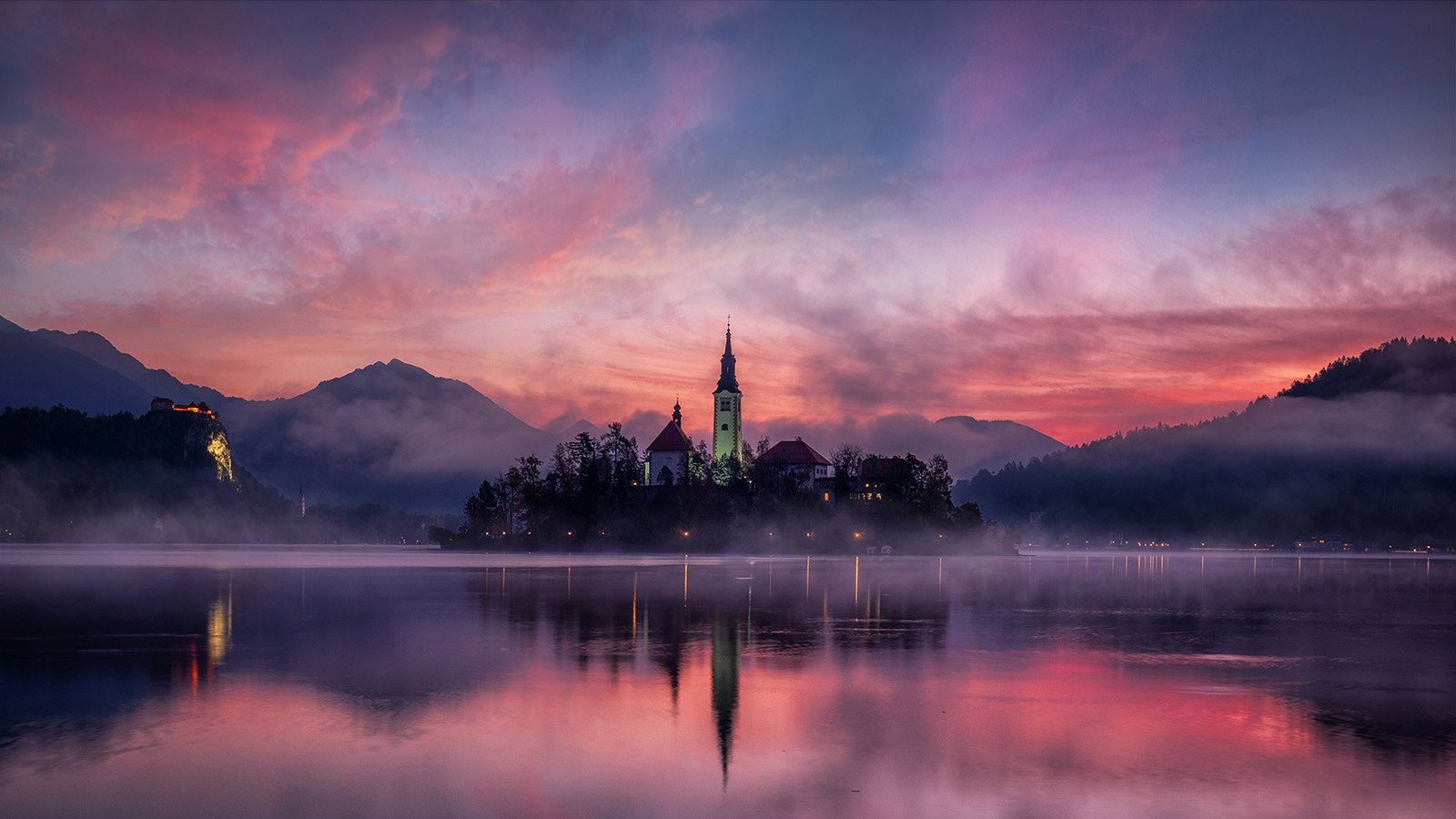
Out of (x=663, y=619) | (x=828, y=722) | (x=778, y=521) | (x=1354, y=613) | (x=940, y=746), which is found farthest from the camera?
(x=778, y=521)

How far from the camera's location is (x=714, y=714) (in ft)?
67.5

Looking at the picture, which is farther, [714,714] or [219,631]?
[219,631]

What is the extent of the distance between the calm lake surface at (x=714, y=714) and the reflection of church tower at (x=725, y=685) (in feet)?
0.31

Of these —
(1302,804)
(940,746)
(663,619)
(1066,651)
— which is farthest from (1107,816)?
(663,619)

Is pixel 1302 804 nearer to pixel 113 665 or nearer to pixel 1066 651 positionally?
pixel 1066 651

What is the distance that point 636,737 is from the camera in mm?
18234

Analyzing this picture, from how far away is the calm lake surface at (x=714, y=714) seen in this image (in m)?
14.4

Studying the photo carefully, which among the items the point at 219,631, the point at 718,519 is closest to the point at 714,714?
the point at 219,631

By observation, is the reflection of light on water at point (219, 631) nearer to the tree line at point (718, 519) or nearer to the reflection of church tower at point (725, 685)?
the reflection of church tower at point (725, 685)

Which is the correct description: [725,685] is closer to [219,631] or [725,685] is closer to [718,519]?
[219,631]

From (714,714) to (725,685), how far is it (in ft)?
12.1

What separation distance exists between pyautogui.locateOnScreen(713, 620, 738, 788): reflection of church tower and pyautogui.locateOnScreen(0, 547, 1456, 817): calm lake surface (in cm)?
9

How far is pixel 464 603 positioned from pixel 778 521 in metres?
145

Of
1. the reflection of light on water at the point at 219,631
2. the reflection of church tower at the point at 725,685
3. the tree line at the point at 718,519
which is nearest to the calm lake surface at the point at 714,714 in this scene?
the reflection of church tower at the point at 725,685
